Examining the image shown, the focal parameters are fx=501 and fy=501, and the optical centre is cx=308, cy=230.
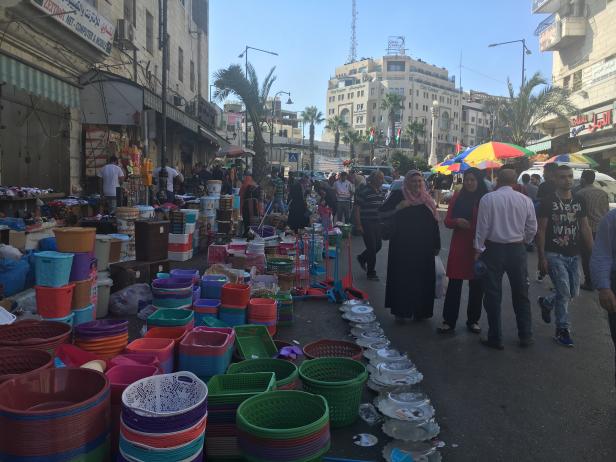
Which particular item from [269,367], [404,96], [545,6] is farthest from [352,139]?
A: [269,367]

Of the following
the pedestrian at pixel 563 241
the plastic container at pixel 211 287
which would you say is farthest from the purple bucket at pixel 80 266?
the pedestrian at pixel 563 241

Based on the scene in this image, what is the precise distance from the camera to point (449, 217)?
5984 millimetres

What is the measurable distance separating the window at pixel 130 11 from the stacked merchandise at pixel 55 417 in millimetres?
16300

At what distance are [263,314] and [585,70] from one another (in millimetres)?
31695

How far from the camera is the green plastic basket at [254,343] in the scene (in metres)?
4.57

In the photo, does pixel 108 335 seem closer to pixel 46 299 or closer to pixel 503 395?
pixel 46 299

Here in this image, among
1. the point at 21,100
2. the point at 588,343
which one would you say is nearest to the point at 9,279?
the point at 21,100

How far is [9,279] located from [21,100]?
610 centimetres

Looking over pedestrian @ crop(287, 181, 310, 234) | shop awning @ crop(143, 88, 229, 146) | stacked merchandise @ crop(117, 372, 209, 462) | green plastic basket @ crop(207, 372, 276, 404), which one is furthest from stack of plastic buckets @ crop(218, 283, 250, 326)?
shop awning @ crop(143, 88, 229, 146)

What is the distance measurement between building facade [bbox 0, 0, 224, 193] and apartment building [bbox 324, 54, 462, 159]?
106 meters

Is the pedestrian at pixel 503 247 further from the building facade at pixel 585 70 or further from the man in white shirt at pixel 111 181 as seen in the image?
the building facade at pixel 585 70

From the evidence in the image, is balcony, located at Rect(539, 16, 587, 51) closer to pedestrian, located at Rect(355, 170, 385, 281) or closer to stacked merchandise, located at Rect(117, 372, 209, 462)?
pedestrian, located at Rect(355, 170, 385, 281)

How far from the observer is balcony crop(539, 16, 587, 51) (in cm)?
3094

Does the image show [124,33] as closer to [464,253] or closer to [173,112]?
[173,112]
